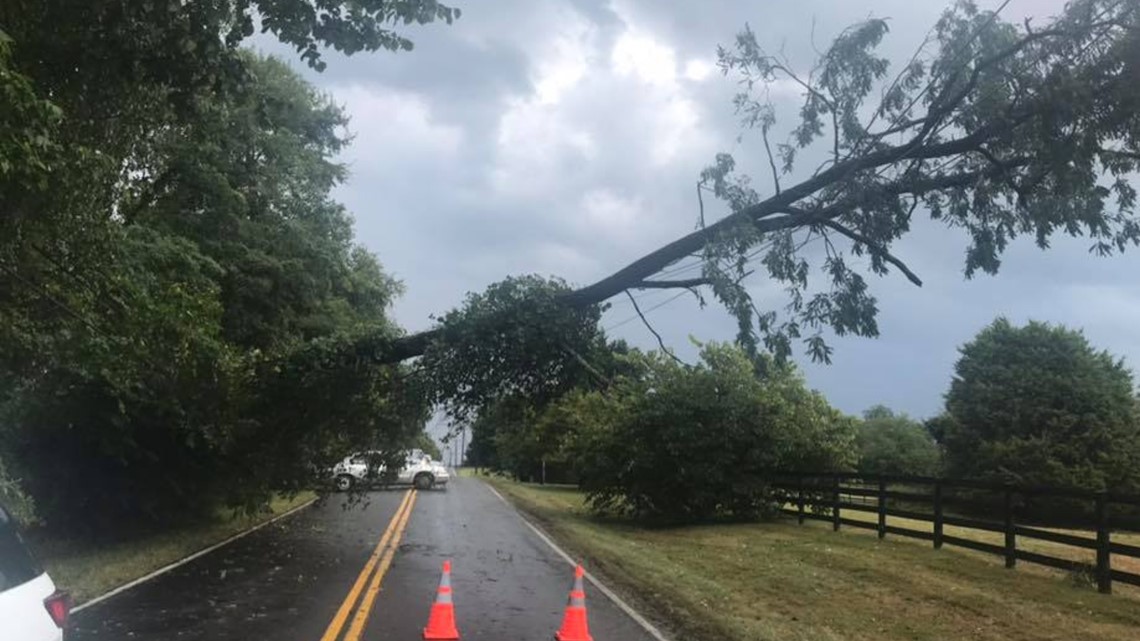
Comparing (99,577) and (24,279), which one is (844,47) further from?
(99,577)

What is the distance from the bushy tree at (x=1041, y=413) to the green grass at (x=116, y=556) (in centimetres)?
3536

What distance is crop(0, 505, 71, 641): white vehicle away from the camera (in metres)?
4.03

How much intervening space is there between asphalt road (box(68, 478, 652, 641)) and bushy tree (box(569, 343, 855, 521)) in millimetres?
4153

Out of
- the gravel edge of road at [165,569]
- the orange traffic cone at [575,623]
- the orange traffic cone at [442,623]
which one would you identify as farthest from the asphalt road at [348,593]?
the orange traffic cone at [575,623]

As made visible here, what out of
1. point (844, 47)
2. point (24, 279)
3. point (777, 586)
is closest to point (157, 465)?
point (24, 279)

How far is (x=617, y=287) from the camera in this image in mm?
14266

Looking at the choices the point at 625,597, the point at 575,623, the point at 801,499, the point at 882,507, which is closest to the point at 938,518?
the point at 882,507

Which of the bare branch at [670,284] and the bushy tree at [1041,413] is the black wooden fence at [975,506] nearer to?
the bare branch at [670,284]

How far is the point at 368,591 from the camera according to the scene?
12.5m

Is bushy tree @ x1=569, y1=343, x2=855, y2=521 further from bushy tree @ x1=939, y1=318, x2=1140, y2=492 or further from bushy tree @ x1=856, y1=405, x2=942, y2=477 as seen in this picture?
bushy tree @ x1=856, y1=405, x2=942, y2=477

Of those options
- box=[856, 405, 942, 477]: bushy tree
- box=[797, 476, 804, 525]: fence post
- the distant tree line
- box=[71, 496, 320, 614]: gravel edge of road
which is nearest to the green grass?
box=[71, 496, 320, 614]: gravel edge of road

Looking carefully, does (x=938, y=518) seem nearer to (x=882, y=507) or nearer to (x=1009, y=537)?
(x=882, y=507)

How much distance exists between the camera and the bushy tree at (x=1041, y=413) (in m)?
43.9

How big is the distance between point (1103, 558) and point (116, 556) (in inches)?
564
